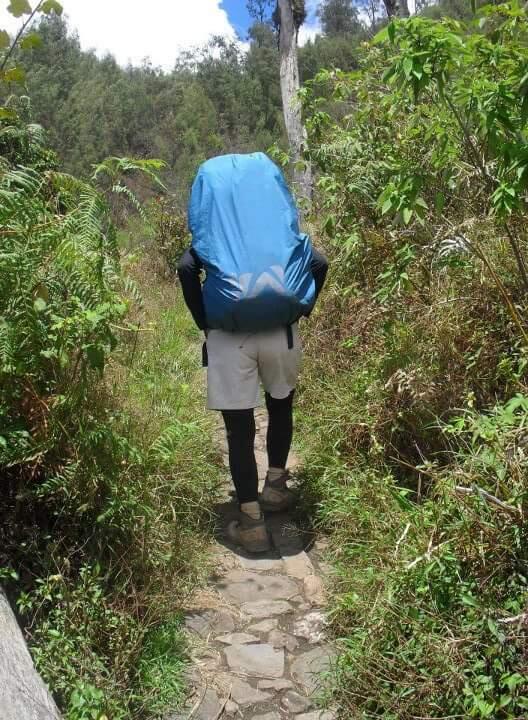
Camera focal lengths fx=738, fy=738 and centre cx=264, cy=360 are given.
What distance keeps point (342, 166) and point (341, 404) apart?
2.01m

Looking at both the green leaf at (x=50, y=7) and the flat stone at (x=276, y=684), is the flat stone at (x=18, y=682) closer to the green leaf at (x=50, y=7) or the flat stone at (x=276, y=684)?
the flat stone at (x=276, y=684)

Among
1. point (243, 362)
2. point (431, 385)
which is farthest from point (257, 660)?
point (431, 385)

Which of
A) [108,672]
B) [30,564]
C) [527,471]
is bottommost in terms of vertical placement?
[108,672]

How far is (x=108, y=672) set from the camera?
8.63 ft

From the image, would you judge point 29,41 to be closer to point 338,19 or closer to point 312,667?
point 312,667

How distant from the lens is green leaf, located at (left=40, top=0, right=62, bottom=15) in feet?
9.76

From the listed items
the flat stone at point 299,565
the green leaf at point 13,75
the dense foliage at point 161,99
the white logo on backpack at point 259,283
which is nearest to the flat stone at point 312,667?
the flat stone at point 299,565

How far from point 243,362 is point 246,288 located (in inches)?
18.1

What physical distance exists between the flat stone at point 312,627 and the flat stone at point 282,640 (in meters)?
0.04

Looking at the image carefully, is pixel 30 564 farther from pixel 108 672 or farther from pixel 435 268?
pixel 435 268

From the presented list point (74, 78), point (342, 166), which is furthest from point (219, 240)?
point (74, 78)

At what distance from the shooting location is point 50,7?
299cm

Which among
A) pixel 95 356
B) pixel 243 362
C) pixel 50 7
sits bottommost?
pixel 243 362

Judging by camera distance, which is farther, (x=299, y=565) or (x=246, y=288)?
(x=299, y=565)
